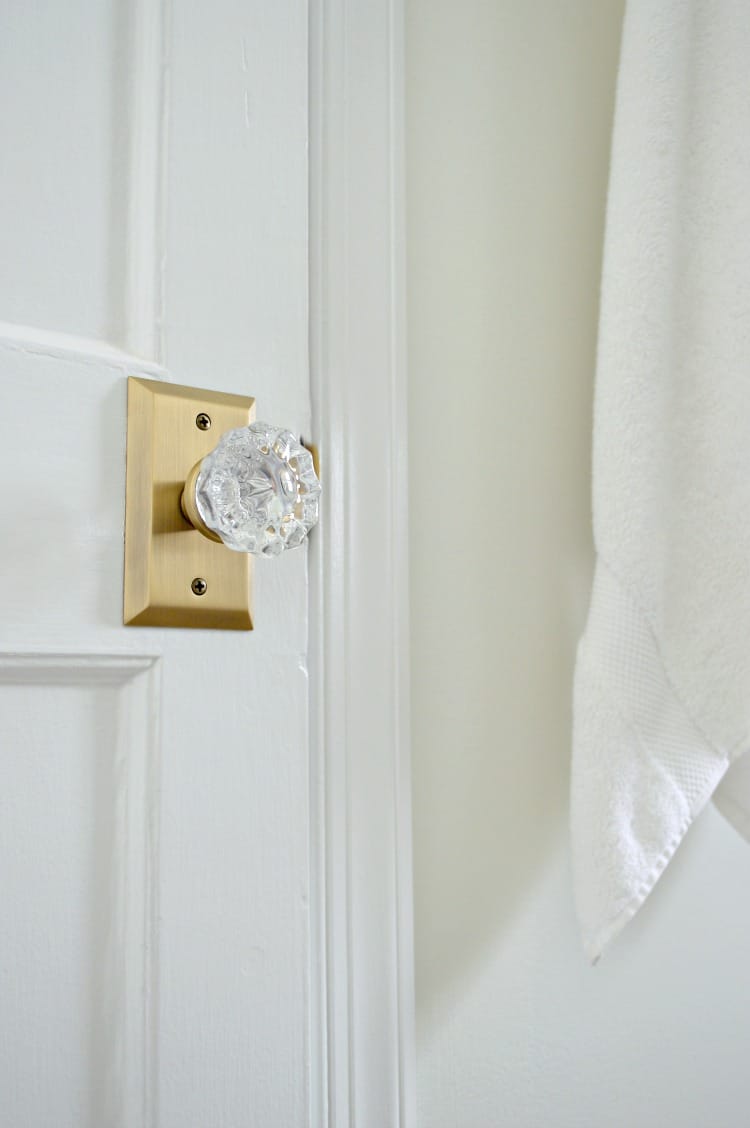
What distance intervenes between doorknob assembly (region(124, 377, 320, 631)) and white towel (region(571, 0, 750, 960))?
0.22m

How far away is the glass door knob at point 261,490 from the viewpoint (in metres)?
0.43

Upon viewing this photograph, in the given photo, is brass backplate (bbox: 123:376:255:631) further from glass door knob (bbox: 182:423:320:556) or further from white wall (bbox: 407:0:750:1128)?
white wall (bbox: 407:0:750:1128)

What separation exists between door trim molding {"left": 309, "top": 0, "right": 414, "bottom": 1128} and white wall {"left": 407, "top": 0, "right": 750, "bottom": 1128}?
0.03m

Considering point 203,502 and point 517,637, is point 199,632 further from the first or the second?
point 517,637

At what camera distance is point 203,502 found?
46 cm

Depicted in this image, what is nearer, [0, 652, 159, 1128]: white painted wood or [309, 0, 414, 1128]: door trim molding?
[0, 652, 159, 1128]: white painted wood

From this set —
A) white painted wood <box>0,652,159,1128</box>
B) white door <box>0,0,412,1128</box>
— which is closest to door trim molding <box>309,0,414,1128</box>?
white door <box>0,0,412,1128</box>

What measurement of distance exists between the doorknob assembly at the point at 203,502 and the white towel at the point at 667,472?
0.73 ft

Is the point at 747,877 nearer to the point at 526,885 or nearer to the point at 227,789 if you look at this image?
the point at 526,885

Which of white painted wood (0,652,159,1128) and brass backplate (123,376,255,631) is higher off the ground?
brass backplate (123,376,255,631)

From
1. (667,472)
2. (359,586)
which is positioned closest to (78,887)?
(359,586)

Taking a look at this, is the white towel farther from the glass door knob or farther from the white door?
the glass door knob

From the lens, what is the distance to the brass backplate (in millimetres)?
470

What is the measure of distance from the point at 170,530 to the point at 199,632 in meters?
0.05
